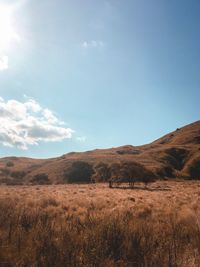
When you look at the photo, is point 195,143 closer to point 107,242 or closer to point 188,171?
point 188,171

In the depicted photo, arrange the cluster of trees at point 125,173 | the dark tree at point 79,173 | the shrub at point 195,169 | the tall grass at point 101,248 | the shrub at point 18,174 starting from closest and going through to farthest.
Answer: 1. the tall grass at point 101,248
2. the cluster of trees at point 125,173
3. the dark tree at point 79,173
4. the shrub at point 195,169
5. the shrub at point 18,174

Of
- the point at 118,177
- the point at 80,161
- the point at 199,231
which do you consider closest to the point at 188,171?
the point at 80,161

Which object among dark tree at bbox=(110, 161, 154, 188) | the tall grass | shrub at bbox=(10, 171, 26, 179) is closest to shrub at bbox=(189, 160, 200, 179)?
dark tree at bbox=(110, 161, 154, 188)

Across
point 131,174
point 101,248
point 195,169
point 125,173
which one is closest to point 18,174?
point 125,173

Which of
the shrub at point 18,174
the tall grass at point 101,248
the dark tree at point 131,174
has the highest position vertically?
the shrub at point 18,174

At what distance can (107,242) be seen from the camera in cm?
550

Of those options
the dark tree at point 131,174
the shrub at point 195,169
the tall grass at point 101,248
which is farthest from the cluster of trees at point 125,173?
the tall grass at point 101,248

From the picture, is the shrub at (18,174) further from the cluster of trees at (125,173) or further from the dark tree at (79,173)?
the cluster of trees at (125,173)

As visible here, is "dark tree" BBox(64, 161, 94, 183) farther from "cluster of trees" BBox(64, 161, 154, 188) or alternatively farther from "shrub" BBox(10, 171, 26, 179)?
"shrub" BBox(10, 171, 26, 179)

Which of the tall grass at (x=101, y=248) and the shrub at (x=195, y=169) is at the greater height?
the shrub at (x=195, y=169)

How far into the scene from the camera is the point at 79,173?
102375 mm

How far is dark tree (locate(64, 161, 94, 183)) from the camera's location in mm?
96850

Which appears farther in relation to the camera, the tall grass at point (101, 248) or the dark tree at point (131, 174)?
the dark tree at point (131, 174)

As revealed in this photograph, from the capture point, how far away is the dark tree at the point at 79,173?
9685 centimetres
